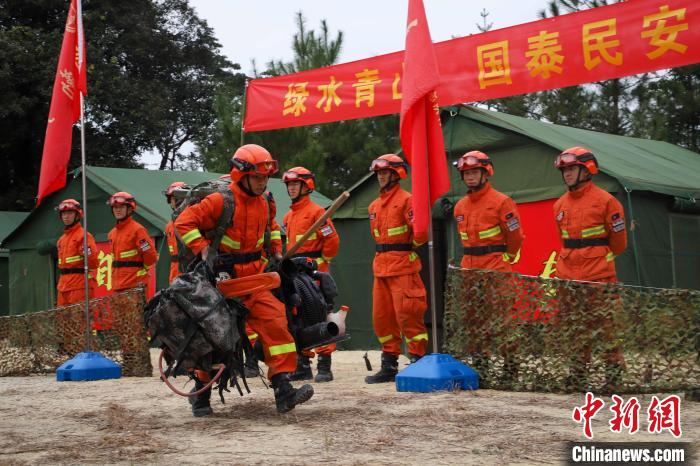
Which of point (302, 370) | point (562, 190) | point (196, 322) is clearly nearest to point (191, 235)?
point (196, 322)

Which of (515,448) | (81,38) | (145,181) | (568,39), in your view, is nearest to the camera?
(515,448)

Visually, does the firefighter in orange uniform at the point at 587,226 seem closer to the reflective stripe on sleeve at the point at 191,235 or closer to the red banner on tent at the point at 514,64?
the red banner on tent at the point at 514,64

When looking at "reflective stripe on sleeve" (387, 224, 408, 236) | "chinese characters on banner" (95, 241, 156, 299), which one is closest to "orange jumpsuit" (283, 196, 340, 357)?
"reflective stripe on sleeve" (387, 224, 408, 236)

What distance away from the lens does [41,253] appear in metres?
15.3

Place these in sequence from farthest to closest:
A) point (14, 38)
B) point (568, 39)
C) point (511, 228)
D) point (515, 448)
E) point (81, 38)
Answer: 1. point (14, 38)
2. point (81, 38)
3. point (568, 39)
4. point (511, 228)
5. point (515, 448)

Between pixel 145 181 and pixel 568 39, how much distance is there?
29.2 ft

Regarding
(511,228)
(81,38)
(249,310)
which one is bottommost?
(249,310)

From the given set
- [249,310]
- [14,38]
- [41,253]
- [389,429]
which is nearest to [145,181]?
[41,253]

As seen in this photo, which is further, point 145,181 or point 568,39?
point 145,181

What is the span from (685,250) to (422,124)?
16.6ft

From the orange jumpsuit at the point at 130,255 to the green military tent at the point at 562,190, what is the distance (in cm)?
270

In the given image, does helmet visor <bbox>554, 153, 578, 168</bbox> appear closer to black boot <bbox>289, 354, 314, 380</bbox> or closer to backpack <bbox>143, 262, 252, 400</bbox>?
black boot <bbox>289, 354, 314, 380</bbox>

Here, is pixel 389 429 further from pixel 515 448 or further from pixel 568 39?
pixel 568 39

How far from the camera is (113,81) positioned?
27.9 metres
